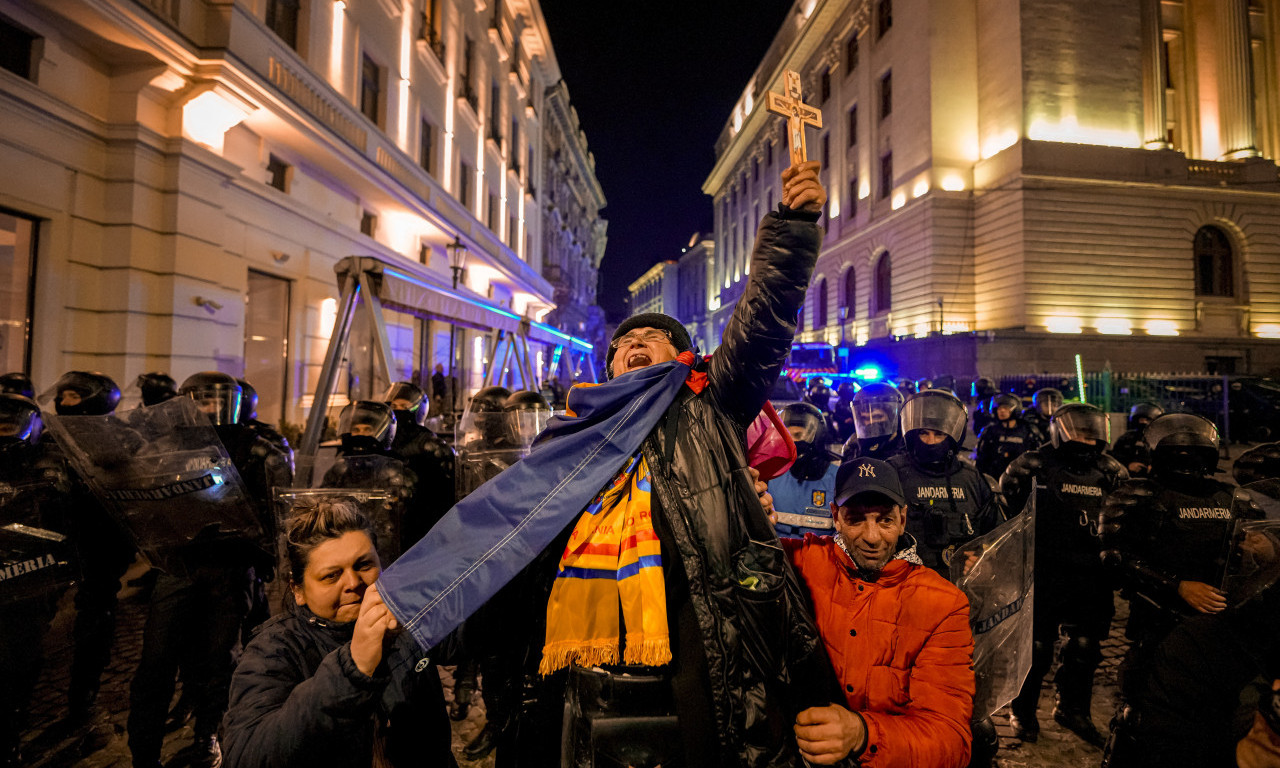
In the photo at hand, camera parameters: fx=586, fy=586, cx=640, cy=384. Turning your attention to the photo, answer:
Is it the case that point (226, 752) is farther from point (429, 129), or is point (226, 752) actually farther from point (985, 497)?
point (429, 129)

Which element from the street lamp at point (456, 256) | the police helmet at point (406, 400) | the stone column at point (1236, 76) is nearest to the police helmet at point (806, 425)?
the police helmet at point (406, 400)

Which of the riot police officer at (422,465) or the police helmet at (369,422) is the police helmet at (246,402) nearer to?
the police helmet at (369,422)

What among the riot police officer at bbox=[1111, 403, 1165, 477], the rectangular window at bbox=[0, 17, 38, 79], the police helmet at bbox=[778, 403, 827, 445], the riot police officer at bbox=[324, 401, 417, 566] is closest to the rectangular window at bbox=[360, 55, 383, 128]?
the rectangular window at bbox=[0, 17, 38, 79]

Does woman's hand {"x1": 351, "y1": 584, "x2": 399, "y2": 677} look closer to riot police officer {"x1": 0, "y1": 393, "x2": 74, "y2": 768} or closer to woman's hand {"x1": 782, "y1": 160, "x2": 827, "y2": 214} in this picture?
woman's hand {"x1": 782, "y1": 160, "x2": 827, "y2": 214}

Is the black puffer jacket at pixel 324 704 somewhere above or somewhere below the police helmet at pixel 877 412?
below

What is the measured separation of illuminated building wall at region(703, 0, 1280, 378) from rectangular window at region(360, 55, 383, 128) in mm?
21627

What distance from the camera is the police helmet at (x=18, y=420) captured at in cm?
328

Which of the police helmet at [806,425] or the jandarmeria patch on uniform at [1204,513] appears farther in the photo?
the police helmet at [806,425]

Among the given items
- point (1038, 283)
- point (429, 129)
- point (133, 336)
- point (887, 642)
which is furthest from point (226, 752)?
point (1038, 283)

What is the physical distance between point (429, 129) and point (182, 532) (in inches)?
698

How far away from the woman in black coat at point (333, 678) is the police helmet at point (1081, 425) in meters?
4.26

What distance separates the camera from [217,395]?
380 centimetres

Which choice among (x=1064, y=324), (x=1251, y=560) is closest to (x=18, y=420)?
(x=1251, y=560)

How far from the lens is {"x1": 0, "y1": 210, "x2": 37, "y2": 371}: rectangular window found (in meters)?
6.80
